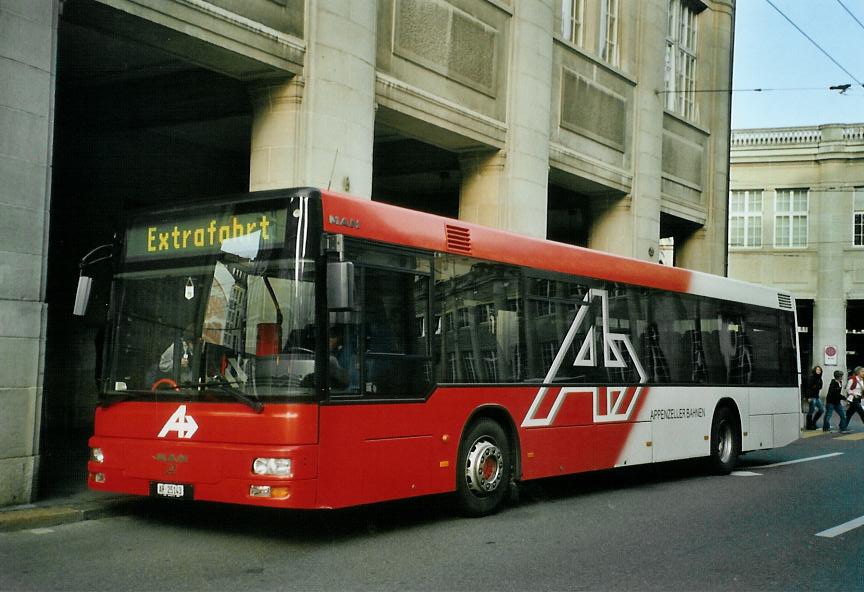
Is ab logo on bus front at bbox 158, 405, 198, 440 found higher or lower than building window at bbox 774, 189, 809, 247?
lower

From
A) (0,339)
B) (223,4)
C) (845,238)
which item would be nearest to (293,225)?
(0,339)

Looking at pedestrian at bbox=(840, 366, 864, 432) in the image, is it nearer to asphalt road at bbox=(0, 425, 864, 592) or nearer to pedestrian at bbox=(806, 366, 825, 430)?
pedestrian at bbox=(806, 366, 825, 430)

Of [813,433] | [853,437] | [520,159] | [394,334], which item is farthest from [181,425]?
[813,433]

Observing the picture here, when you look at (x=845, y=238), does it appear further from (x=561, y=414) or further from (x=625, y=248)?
(x=561, y=414)

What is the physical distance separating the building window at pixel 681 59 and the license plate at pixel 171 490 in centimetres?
1885

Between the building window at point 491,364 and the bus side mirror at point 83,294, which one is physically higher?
the bus side mirror at point 83,294

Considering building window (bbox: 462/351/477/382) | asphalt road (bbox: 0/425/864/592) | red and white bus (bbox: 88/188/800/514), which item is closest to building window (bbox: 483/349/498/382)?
red and white bus (bbox: 88/188/800/514)

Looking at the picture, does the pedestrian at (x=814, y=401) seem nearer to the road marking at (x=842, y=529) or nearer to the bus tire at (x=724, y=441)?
the bus tire at (x=724, y=441)

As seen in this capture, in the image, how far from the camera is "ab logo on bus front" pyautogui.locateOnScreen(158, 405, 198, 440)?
869 cm

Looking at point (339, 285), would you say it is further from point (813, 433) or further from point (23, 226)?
point (813, 433)

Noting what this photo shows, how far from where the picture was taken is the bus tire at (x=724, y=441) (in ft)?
49.2

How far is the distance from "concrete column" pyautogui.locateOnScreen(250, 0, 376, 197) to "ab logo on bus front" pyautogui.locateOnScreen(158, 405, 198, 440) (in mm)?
5343

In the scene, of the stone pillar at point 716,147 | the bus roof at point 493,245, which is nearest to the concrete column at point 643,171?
the stone pillar at point 716,147

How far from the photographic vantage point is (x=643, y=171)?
23266 mm
